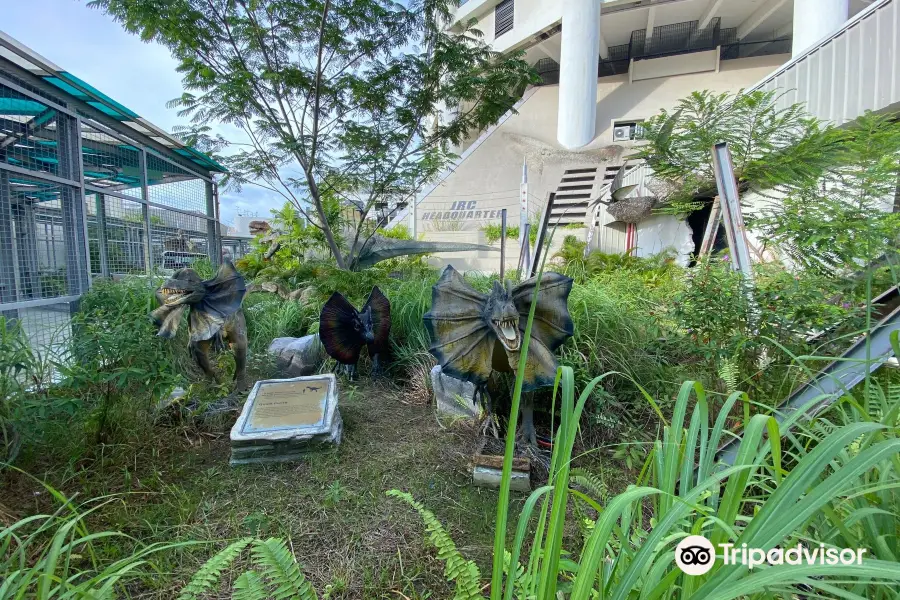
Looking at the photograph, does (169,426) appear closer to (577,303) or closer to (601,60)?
(577,303)

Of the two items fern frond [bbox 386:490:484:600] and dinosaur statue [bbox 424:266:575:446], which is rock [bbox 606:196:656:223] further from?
fern frond [bbox 386:490:484:600]

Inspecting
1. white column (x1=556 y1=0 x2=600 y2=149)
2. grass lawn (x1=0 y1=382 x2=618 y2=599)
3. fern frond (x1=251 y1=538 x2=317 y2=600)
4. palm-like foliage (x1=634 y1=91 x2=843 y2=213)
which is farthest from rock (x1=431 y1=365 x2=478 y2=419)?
white column (x1=556 y1=0 x2=600 y2=149)

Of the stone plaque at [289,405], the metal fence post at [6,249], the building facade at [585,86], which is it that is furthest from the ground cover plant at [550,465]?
the building facade at [585,86]

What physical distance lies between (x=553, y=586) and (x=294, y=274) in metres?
6.92

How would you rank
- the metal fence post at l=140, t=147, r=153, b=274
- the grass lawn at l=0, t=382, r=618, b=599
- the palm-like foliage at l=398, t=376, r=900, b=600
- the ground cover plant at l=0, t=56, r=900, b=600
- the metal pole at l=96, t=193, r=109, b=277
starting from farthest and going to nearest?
1. the metal fence post at l=140, t=147, r=153, b=274
2. the metal pole at l=96, t=193, r=109, b=277
3. the grass lawn at l=0, t=382, r=618, b=599
4. the ground cover plant at l=0, t=56, r=900, b=600
5. the palm-like foliage at l=398, t=376, r=900, b=600

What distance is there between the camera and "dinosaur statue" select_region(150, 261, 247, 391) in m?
2.49

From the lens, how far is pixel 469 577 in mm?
1108

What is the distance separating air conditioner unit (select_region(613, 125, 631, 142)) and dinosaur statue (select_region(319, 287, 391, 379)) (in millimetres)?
12105

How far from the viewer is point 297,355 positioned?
3.54m

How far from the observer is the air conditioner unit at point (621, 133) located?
12.6 m

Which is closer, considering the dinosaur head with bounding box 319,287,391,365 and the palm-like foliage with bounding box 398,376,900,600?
the palm-like foliage with bounding box 398,376,900,600

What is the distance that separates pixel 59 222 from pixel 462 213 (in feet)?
33.4

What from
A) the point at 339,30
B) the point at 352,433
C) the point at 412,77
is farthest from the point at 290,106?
the point at 352,433

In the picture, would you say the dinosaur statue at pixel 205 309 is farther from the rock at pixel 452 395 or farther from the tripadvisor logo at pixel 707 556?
the tripadvisor logo at pixel 707 556
